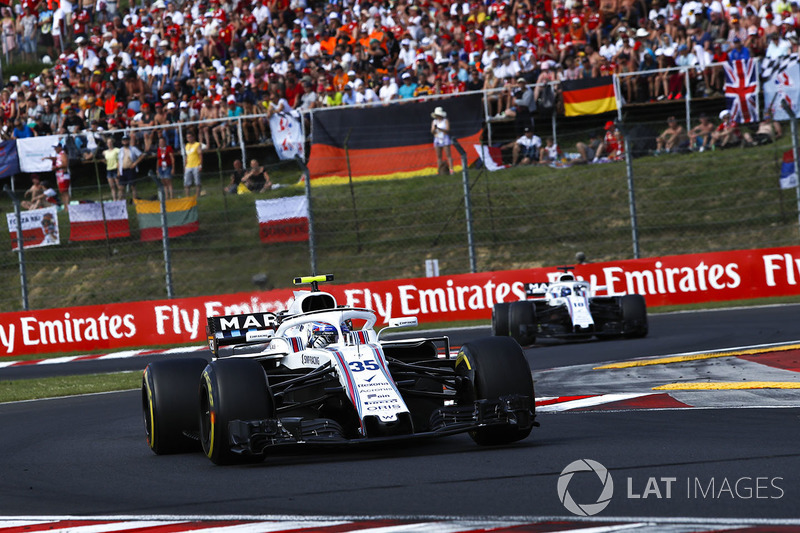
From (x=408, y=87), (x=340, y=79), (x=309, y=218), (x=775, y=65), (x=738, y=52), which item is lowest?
(x=309, y=218)

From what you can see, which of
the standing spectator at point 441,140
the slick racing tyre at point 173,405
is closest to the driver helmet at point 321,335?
the slick racing tyre at point 173,405

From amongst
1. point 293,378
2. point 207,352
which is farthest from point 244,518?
point 207,352

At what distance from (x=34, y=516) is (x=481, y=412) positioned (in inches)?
116

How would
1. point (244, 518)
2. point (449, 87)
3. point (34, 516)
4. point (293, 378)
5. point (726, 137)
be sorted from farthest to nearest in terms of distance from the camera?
point (449, 87)
point (726, 137)
point (293, 378)
point (34, 516)
point (244, 518)

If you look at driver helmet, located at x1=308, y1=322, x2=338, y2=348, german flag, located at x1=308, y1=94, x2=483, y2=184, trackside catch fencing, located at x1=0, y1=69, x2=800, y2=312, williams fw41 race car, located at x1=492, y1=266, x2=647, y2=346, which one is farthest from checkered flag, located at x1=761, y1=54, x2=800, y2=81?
driver helmet, located at x1=308, y1=322, x2=338, y2=348

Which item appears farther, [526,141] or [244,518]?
[526,141]

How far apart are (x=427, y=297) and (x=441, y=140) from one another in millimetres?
3451

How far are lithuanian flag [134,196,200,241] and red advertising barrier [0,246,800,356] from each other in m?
1.40

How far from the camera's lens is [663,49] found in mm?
24078

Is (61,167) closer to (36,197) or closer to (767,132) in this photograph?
(36,197)

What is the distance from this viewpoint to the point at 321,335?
874cm

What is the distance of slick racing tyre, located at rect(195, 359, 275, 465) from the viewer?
7574mm

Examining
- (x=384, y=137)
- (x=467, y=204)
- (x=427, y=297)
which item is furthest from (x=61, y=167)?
(x=467, y=204)

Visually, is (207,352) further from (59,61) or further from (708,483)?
(59,61)
